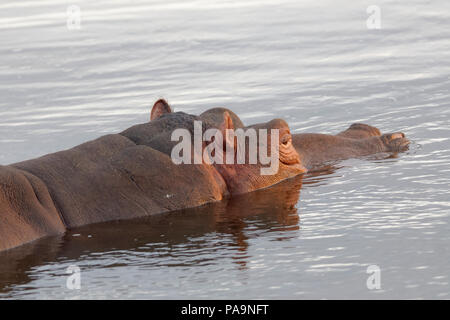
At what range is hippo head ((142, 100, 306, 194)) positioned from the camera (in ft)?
29.4

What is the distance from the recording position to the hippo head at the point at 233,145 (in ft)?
29.4

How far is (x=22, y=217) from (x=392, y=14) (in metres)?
12.5

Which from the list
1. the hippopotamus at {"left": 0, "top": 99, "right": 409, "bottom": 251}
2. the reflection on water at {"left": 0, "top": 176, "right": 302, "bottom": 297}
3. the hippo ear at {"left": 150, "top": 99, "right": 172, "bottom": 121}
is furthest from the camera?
the hippo ear at {"left": 150, "top": 99, "right": 172, "bottom": 121}

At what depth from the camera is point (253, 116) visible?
12.7 m

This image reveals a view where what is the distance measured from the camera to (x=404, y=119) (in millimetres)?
12258

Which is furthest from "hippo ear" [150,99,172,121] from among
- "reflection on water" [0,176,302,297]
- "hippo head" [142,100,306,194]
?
"reflection on water" [0,176,302,297]

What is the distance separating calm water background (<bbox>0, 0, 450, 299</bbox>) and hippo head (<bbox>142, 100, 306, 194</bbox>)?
221 mm

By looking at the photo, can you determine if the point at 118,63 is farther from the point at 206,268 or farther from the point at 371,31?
the point at 206,268

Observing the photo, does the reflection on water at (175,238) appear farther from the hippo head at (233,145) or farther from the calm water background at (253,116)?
the hippo head at (233,145)

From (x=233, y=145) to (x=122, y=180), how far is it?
1164 mm

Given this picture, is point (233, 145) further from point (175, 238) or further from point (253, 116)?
point (253, 116)

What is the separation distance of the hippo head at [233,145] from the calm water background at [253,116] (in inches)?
8.7

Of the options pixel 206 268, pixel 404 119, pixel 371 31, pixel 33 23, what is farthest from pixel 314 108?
pixel 33 23

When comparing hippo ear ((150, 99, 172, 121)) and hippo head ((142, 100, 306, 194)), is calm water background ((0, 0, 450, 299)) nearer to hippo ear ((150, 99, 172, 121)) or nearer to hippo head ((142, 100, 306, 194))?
hippo head ((142, 100, 306, 194))
